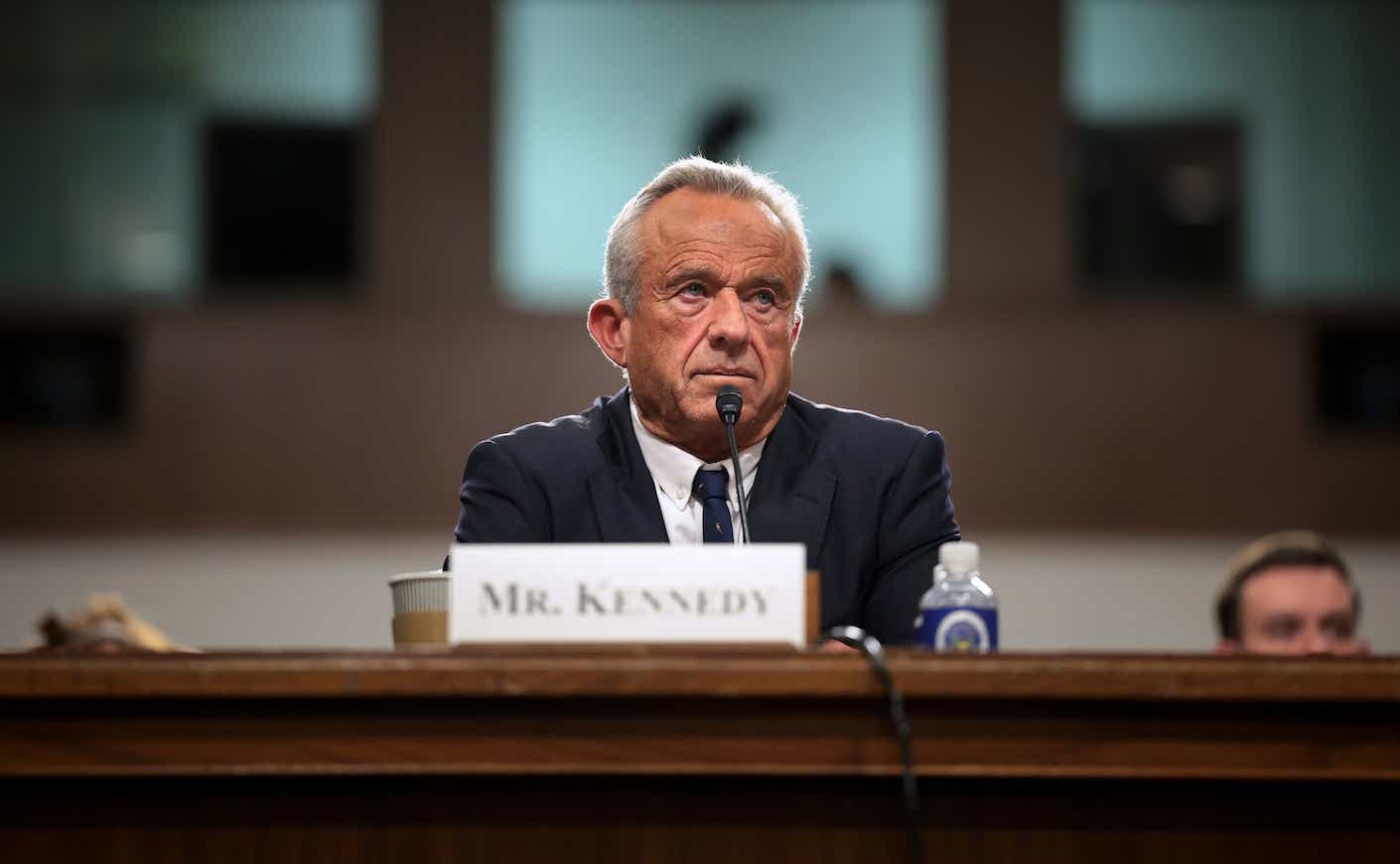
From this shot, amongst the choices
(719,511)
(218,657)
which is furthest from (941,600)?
(218,657)

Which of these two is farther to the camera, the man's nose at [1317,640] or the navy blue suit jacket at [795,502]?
the man's nose at [1317,640]

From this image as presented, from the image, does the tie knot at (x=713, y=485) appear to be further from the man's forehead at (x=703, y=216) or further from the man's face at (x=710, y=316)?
the man's forehead at (x=703, y=216)

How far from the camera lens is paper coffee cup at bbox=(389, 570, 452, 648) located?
1687mm

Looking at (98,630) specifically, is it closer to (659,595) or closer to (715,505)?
(715,505)

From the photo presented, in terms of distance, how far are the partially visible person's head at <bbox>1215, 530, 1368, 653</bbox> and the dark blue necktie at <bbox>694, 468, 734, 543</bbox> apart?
1387mm

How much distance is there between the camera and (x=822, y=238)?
560 cm

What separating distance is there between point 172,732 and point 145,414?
4363mm

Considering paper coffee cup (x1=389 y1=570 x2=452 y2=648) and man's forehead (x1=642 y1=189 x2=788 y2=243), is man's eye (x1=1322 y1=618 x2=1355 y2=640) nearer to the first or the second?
man's forehead (x1=642 y1=189 x2=788 y2=243)

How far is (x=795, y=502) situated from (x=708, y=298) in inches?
11.1

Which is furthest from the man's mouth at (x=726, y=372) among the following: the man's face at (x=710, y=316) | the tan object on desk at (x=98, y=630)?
the tan object on desk at (x=98, y=630)

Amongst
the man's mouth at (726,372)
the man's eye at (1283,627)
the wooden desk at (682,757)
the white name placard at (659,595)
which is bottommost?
the man's eye at (1283,627)

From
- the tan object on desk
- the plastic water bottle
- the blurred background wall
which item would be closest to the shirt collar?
the plastic water bottle

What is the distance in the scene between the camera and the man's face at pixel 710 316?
2238 millimetres

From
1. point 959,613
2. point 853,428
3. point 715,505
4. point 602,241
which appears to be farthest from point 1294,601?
point 602,241
